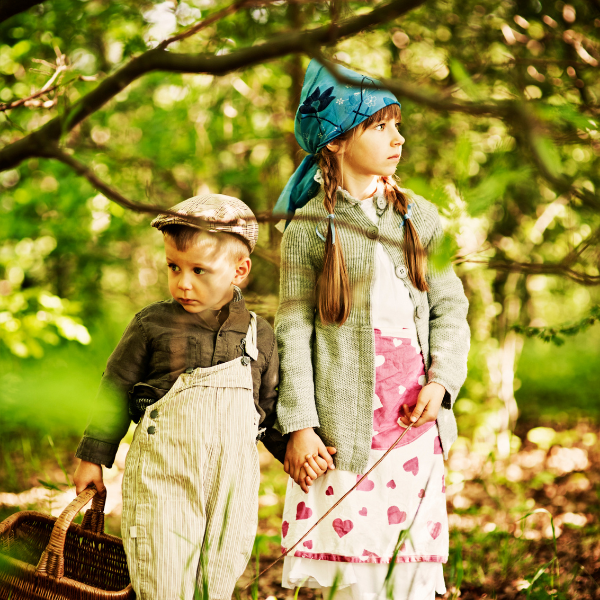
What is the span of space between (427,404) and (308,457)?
36cm

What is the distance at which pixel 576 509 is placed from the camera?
10.8 ft

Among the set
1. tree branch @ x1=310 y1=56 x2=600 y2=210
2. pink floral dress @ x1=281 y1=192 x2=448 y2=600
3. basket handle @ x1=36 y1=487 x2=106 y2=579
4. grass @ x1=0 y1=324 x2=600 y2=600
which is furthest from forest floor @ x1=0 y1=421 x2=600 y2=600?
tree branch @ x1=310 y1=56 x2=600 y2=210

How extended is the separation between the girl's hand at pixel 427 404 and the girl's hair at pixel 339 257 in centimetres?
28

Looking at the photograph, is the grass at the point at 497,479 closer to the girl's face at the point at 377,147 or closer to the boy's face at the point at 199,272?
the boy's face at the point at 199,272

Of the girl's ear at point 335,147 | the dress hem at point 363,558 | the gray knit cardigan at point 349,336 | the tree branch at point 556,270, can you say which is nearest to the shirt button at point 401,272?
the gray knit cardigan at point 349,336

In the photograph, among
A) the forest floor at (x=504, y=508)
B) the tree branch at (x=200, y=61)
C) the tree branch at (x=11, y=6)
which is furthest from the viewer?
the forest floor at (x=504, y=508)

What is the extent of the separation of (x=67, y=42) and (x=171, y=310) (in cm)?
198

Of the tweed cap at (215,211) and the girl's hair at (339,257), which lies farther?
the girl's hair at (339,257)

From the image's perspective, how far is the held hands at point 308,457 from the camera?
1.70 meters

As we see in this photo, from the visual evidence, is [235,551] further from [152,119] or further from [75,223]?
[152,119]

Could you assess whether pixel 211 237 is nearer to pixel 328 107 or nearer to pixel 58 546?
pixel 328 107

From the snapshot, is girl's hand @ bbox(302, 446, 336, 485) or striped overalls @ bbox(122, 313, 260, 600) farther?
girl's hand @ bbox(302, 446, 336, 485)

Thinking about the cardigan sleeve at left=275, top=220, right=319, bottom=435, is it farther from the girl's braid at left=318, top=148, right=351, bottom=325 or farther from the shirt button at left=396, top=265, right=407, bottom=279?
the shirt button at left=396, top=265, right=407, bottom=279

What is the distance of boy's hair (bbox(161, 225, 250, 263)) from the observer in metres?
1.54
